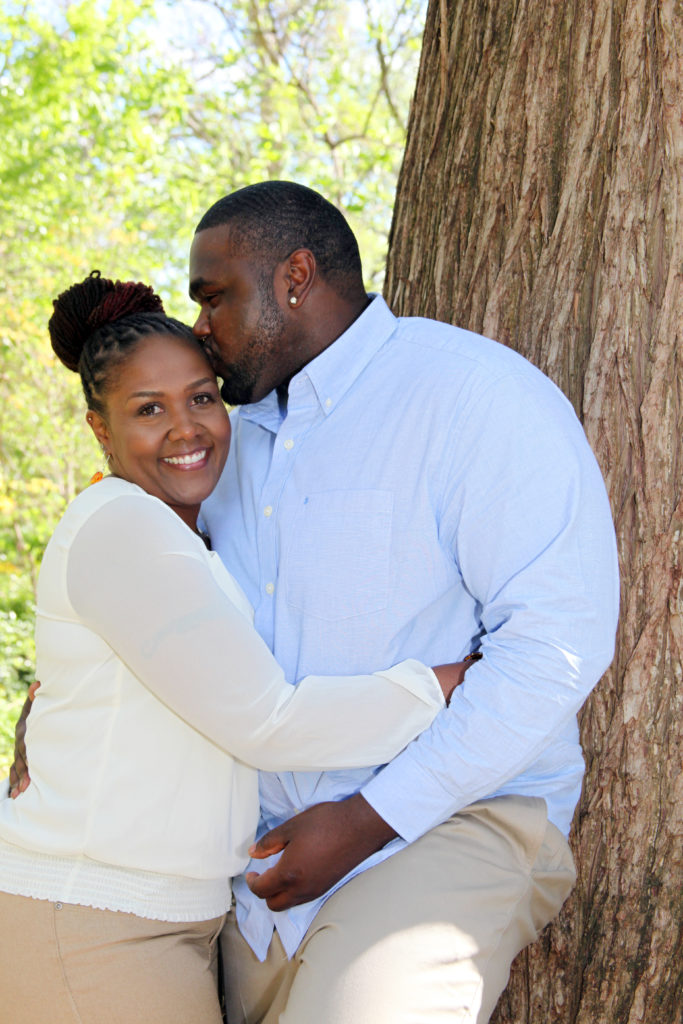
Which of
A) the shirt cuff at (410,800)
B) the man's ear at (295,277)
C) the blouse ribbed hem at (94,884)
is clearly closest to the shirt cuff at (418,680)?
the shirt cuff at (410,800)

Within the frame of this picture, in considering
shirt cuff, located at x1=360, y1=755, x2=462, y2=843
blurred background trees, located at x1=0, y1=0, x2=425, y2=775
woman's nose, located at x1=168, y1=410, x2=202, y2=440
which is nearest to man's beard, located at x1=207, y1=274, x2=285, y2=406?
woman's nose, located at x1=168, y1=410, x2=202, y2=440

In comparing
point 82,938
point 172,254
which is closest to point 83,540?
point 82,938

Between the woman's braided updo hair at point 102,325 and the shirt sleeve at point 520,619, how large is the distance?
940 mm

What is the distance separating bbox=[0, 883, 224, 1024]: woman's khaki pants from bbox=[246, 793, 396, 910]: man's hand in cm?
27

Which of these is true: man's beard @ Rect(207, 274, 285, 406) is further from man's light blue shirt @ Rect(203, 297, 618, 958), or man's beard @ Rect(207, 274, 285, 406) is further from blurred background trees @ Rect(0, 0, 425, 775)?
blurred background trees @ Rect(0, 0, 425, 775)

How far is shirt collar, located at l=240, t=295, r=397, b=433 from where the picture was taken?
2756mm

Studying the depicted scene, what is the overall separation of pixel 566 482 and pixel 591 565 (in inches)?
7.6

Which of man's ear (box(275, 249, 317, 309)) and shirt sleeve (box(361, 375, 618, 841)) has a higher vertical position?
man's ear (box(275, 249, 317, 309))

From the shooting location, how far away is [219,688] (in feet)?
7.13

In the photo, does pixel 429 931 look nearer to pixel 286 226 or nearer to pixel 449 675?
pixel 449 675

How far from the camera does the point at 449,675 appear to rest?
7.84ft

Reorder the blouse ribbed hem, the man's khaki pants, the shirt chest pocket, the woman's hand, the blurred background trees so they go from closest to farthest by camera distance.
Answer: the man's khaki pants → the blouse ribbed hem → the woman's hand → the shirt chest pocket → the blurred background trees

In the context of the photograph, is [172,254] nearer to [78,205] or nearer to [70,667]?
[78,205]

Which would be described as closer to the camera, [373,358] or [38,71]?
[373,358]
